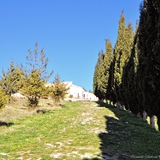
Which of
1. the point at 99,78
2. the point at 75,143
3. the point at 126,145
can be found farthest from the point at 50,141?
the point at 99,78

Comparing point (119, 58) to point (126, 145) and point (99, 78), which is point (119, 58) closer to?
point (99, 78)

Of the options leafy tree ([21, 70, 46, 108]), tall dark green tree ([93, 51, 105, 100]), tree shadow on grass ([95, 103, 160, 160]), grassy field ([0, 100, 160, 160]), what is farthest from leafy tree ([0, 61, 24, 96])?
tall dark green tree ([93, 51, 105, 100])

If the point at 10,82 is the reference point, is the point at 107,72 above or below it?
above

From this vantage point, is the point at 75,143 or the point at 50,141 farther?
the point at 50,141

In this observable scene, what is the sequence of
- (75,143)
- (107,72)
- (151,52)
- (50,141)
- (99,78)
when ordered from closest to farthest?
(151,52) → (75,143) → (50,141) → (107,72) → (99,78)

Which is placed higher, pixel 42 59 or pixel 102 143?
pixel 42 59

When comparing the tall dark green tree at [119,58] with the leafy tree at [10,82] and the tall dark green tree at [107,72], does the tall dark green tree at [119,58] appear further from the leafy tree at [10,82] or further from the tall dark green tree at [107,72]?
the leafy tree at [10,82]

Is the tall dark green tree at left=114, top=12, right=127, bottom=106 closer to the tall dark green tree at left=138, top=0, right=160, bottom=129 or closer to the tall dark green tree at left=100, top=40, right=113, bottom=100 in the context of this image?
→ the tall dark green tree at left=100, top=40, right=113, bottom=100

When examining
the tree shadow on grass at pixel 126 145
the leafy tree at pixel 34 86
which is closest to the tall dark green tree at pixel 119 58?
the leafy tree at pixel 34 86

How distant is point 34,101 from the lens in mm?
19141

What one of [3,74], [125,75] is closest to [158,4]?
[125,75]

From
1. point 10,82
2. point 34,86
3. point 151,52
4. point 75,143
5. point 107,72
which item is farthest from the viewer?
point 107,72

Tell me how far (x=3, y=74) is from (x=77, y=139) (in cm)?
1594

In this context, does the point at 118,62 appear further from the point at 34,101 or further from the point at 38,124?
the point at 38,124
